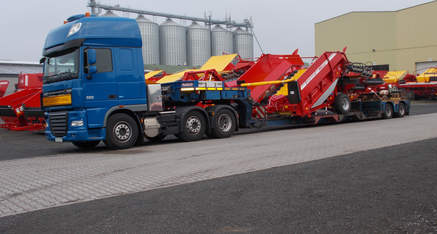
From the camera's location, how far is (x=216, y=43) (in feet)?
140

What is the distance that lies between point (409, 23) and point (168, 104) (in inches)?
1661

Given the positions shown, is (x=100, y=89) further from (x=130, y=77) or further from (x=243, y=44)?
(x=243, y=44)

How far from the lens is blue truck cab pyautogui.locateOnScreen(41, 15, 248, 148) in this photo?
9.91 m

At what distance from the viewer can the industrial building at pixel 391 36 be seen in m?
45.1

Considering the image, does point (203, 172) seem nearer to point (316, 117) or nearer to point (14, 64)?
point (316, 117)

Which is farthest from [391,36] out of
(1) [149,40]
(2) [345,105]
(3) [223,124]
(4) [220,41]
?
(3) [223,124]

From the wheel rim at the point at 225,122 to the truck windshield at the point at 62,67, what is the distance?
463cm

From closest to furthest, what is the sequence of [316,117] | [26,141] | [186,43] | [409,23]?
[26,141] → [316,117] → [186,43] → [409,23]

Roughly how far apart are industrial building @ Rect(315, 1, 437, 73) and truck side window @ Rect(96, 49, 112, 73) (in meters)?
37.8

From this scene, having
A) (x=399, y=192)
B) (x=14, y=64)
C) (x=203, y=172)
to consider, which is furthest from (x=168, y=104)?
(x=14, y=64)

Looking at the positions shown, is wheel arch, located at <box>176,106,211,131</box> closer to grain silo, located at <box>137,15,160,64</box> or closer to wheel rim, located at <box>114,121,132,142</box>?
wheel rim, located at <box>114,121,132,142</box>

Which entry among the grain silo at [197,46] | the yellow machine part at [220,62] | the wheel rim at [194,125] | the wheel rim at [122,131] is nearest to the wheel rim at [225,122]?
the wheel rim at [194,125]

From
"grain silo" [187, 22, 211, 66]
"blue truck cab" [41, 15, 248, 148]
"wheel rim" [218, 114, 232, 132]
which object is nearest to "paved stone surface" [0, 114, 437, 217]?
"blue truck cab" [41, 15, 248, 148]

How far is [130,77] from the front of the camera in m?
10.7
